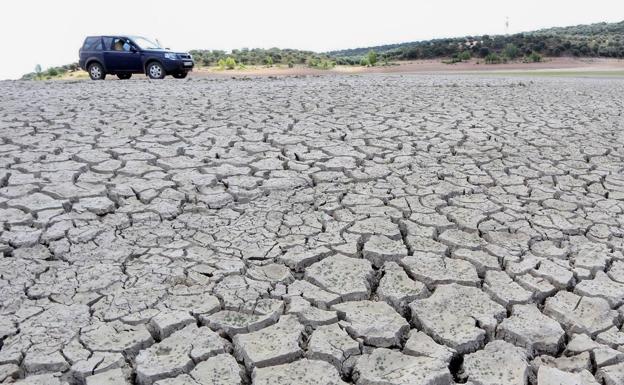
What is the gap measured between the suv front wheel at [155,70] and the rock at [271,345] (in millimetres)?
13380

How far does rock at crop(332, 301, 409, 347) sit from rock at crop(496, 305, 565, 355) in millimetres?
491

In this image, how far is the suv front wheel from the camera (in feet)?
48.4

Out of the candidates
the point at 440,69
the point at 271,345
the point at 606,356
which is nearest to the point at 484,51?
the point at 440,69

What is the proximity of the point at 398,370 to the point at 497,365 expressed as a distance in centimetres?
45

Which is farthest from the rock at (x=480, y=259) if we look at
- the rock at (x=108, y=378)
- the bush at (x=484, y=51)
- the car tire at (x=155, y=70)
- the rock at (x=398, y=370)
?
the bush at (x=484, y=51)

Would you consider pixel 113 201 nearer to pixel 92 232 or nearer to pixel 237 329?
pixel 92 232

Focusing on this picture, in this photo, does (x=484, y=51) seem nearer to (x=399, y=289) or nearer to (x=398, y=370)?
(x=399, y=289)

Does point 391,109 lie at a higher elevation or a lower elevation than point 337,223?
higher

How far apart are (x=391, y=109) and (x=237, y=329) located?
608 centimetres

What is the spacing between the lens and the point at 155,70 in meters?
14.8

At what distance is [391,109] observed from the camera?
8094 millimetres

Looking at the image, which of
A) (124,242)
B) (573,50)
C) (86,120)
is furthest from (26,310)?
(573,50)

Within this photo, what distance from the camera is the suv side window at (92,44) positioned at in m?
15.0

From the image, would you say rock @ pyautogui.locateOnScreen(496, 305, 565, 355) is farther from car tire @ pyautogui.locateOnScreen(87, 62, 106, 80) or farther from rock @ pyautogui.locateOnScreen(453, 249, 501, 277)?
car tire @ pyautogui.locateOnScreen(87, 62, 106, 80)
